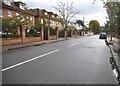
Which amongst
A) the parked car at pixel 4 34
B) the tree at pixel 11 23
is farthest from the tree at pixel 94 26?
the parked car at pixel 4 34

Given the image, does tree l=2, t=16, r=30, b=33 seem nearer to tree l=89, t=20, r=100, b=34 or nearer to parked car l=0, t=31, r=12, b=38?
parked car l=0, t=31, r=12, b=38

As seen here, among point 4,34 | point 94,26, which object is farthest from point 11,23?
point 94,26

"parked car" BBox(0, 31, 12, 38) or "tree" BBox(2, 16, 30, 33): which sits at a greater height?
"tree" BBox(2, 16, 30, 33)

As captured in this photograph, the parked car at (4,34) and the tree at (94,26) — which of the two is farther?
the tree at (94,26)

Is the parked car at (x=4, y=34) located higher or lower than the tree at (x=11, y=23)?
lower

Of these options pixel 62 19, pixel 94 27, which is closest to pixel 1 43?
pixel 62 19

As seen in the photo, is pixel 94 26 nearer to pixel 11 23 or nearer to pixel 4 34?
pixel 11 23

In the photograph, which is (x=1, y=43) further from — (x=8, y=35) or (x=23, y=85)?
(x=23, y=85)

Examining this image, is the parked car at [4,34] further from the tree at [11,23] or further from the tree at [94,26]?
the tree at [94,26]

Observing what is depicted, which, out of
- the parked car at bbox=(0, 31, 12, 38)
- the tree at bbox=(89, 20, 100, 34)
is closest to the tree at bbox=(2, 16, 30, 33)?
the parked car at bbox=(0, 31, 12, 38)

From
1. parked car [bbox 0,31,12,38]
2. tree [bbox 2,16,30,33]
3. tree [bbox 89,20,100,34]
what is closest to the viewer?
parked car [bbox 0,31,12,38]

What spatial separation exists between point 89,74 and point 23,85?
9.79 feet

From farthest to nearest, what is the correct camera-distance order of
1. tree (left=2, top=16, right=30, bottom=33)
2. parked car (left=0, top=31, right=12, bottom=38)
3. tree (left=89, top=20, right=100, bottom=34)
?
tree (left=89, top=20, right=100, bottom=34) → tree (left=2, top=16, right=30, bottom=33) → parked car (left=0, top=31, right=12, bottom=38)

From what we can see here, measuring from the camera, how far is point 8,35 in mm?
31297
